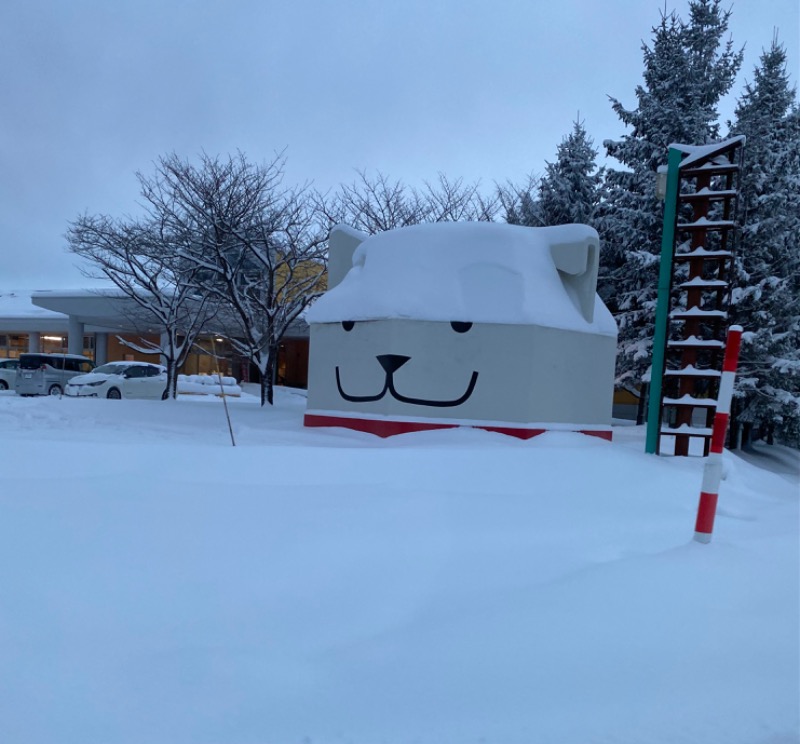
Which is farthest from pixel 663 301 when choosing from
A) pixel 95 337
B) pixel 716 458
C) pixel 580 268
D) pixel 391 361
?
pixel 95 337

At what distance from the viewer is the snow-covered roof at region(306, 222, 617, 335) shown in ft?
28.4

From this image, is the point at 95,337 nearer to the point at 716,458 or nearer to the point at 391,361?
the point at 391,361

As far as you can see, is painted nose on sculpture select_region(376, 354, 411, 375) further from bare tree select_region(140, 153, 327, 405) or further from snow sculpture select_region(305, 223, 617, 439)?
bare tree select_region(140, 153, 327, 405)

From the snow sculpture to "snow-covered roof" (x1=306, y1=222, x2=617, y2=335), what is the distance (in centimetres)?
2

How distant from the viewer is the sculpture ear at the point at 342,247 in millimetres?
11086

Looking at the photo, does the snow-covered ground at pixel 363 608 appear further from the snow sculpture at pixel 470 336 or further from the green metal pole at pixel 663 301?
the snow sculpture at pixel 470 336

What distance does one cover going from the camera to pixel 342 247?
1120 cm

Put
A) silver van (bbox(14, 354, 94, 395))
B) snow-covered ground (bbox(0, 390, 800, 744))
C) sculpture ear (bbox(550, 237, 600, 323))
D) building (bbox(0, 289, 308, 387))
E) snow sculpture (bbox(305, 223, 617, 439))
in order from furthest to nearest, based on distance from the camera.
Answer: building (bbox(0, 289, 308, 387))
silver van (bbox(14, 354, 94, 395))
sculpture ear (bbox(550, 237, 600, 323))
snow sculpture (bbox(305, 223, 617, 439))
snow-covered ground (bbox(0, 390, 800, 744))

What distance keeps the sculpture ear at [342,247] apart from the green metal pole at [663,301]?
5.14 metres

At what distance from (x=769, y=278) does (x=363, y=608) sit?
53.3ft

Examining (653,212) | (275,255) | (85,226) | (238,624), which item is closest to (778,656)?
(238,624)

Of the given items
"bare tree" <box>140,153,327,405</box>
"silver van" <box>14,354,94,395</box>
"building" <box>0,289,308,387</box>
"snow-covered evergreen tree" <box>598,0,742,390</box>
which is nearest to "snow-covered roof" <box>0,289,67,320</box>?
"building" <box>0,289,308,387</box>

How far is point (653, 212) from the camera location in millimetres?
17469

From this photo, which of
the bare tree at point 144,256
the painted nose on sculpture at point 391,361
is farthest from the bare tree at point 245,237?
the painted nose on sculpture at point 391,361
